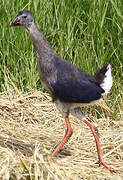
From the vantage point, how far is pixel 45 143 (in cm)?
427

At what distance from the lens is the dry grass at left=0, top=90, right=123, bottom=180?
3.31 m

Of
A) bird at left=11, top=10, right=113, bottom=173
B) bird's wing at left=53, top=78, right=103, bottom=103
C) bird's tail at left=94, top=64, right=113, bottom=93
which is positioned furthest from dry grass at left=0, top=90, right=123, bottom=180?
bird's tail at left=94, top=64, right=113, bottom=93

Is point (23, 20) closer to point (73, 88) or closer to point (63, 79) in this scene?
point (63, 79)

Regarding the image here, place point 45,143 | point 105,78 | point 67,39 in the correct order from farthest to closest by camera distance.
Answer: point 67,39, point 45,143, point 105,78

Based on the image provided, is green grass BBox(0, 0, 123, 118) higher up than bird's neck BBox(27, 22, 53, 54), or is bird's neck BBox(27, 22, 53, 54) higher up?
bird's neck BBox(27, 22, 53, 54)

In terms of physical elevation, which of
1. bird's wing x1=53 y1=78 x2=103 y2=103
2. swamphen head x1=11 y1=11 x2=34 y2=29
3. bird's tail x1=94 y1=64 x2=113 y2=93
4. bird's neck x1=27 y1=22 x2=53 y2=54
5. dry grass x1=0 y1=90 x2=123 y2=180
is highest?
swamphen head x1=11 y1=11 x2=34 y2=29

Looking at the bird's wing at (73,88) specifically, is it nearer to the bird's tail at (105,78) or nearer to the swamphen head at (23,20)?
the bird's tail at (105,78)

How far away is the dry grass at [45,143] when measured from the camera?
3312 mm

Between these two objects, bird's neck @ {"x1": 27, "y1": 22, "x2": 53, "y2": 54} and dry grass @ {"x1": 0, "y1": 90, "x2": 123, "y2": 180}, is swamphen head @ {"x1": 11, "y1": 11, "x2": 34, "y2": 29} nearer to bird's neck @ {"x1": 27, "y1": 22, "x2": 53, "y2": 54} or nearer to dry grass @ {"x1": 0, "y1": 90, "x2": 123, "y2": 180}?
bird's neck @ {"x1": 27, "y1": 22, "x2": 53, "y2": 54}

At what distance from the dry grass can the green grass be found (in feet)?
0.97

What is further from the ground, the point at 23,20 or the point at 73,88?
the point at 23,20

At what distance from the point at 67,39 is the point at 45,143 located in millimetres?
1378

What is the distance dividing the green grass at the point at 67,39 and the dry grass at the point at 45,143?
11.6 inches

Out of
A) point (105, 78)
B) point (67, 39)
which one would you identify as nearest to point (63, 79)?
point (105, 78)
